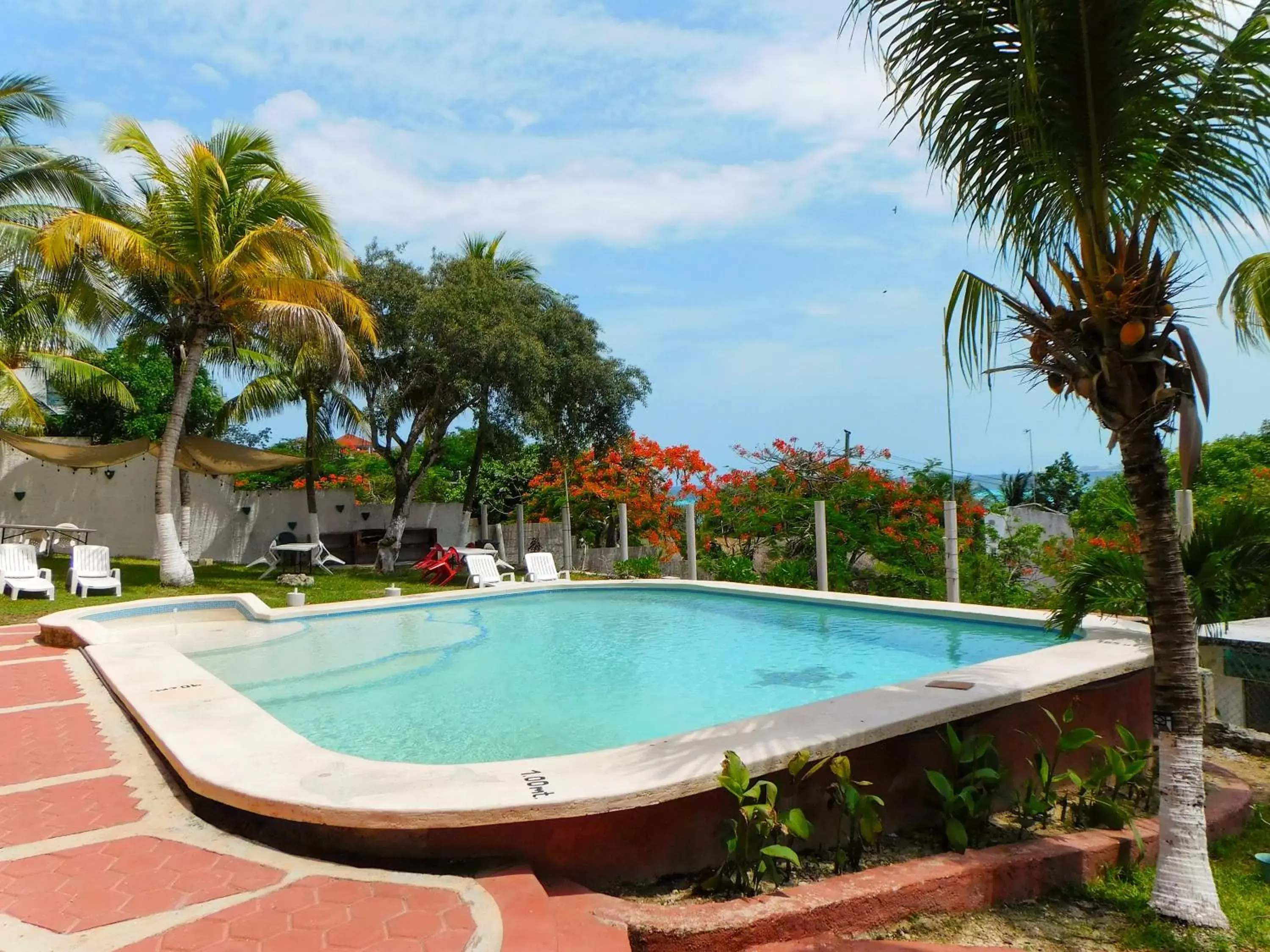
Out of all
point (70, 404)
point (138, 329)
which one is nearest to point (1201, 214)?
point (138, 329)

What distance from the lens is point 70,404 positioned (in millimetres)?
20750

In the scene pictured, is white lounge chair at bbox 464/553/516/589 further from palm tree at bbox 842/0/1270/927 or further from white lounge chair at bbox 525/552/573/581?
palm tree at bbox 842/0/1270/927

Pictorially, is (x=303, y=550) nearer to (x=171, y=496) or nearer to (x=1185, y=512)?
(x=171, y=496)

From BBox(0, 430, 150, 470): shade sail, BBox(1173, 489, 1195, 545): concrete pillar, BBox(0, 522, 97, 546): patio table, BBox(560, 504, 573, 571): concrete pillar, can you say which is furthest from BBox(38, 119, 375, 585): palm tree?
BBox(1173, 489, 1195, 545): concrete pillar

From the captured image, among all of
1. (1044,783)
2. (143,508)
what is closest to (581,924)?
(1044,783)

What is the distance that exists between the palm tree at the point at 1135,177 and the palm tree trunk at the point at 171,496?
43.4ft

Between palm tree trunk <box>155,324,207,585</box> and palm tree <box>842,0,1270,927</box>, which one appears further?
palm tree trunk <box>155,324,207,585</box>

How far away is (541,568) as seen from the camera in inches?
577

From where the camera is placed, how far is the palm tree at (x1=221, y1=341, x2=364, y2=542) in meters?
17.0

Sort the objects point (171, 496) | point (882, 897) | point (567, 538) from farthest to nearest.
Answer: point (567, 538) → point (171, 496) → point (882, 897)

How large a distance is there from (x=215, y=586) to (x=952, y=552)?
39.5ft

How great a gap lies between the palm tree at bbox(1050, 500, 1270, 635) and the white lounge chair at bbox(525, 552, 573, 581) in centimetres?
1053

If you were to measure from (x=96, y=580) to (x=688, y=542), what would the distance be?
940cm

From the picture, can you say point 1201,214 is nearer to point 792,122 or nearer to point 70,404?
point 792,122
